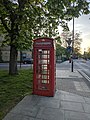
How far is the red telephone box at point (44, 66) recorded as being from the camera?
8828 mm

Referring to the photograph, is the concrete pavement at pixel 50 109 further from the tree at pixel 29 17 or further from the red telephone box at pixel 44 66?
the tree at pixel 29 17

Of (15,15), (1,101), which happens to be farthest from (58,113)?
(15,15)

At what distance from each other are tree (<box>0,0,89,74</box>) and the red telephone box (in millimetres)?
4937

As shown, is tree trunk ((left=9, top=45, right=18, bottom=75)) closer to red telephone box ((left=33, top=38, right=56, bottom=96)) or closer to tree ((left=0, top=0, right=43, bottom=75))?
tree ((left=0, top=0, right=43, bottom=75))

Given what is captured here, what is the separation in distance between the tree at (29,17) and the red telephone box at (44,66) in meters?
4.94

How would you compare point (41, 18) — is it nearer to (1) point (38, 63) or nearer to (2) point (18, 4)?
(2) point (18, 4)

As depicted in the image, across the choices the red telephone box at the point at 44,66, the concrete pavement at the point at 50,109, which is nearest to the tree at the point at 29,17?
the red telephone box at the point at 44,66

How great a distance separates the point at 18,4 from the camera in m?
15.2

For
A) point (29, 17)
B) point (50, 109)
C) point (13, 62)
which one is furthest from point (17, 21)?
point (50, 109)

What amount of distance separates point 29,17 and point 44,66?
617cm

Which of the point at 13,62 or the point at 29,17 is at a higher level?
the point at 29,17

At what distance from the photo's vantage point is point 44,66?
29.5 ft

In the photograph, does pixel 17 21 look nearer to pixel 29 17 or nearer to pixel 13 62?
pixel 29 17

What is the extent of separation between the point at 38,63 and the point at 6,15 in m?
6.80
